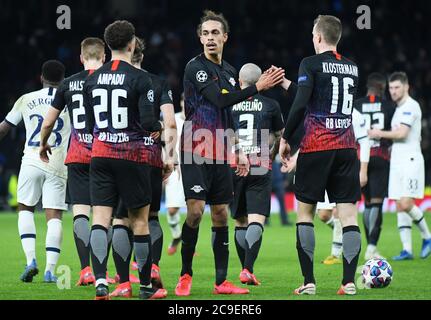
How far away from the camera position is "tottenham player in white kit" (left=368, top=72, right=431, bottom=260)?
12.6m

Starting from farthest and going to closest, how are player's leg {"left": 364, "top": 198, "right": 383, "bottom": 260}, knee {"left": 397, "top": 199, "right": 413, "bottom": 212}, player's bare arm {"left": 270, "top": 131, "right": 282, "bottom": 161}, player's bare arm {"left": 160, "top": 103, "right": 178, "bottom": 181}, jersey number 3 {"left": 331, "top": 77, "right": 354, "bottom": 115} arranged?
knee {"left": 397, "top": 199, "right": 413, "bottom": 212}, player's leg {"left": 364, "top": 198, "right": 383, "bottom": 260}, player's bare arm {"left": 270, "top": 131, "right": 282, "bottom": 161}, jersey number 3 {"left": 331, "top": 77, "right": 354, "bottom": 115}, player's bare arm {"left": 160, "top": 103, "right": 178, "bottom": 181}

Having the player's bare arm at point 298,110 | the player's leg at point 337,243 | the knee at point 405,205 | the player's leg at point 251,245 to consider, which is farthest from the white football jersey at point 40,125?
the knee at point 405,205

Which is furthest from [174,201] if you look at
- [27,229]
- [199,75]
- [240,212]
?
[199,75]

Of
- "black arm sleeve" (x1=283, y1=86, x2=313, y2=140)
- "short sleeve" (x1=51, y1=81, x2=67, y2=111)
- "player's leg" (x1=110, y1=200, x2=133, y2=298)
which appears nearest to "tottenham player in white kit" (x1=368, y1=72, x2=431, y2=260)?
"black arm sleeve" (x1=283, y1=86, x2=313, y2=140)

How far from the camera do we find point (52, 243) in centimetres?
973

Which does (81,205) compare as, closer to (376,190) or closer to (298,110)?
(298,110)

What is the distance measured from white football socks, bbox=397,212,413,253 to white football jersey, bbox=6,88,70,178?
508 cm

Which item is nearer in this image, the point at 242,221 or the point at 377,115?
the point at 242,221

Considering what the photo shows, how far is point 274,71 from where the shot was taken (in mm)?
8086

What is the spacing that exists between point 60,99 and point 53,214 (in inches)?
60.0

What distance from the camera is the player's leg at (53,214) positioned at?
9.73 m

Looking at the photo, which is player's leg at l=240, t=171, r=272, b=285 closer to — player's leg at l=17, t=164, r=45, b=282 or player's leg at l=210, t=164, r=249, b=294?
player's leg at l=210, t=164, r=249, b=294
